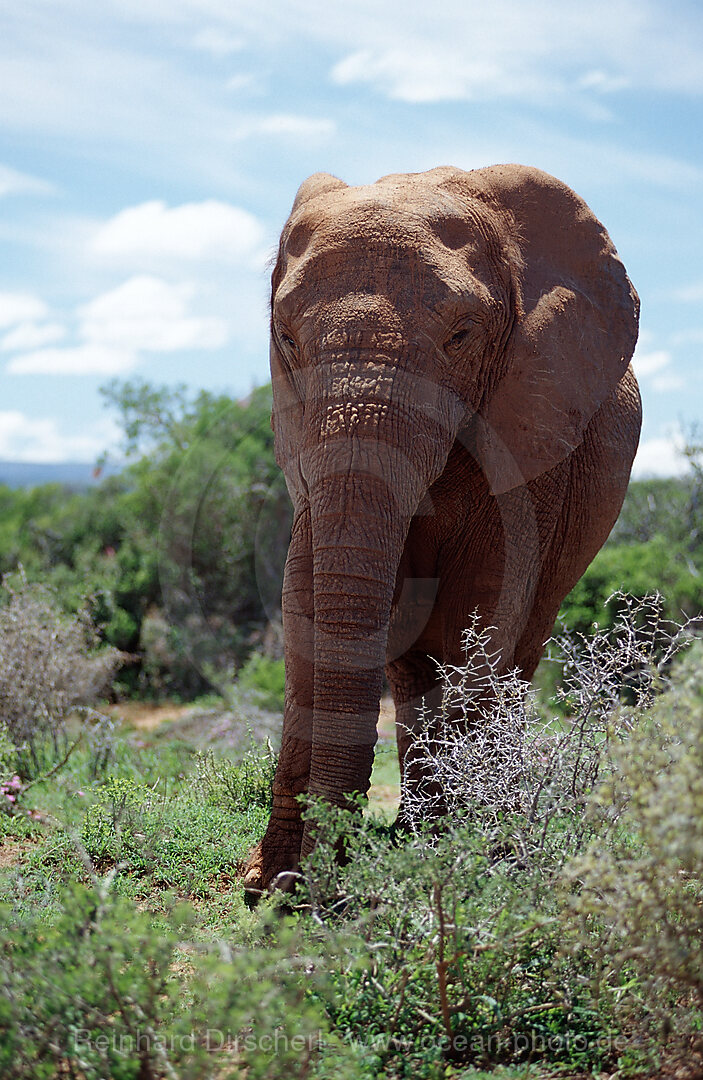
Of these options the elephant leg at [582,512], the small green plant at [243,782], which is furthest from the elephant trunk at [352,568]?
the small green plant at [243,782]

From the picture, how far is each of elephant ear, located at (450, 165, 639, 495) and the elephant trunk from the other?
84 centimetres

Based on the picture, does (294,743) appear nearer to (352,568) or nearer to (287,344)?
A: (352,568)

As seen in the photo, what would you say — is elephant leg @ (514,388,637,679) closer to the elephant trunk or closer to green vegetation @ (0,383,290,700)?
the elephant trunk

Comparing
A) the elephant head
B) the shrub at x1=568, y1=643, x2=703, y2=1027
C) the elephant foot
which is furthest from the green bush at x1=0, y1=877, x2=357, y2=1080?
the elephant foot

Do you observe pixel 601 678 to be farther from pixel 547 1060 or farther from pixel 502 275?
pixel 502 275

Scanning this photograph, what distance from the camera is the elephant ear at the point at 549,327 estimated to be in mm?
4723

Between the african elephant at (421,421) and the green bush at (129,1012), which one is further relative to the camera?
the african elephant at (421,421)

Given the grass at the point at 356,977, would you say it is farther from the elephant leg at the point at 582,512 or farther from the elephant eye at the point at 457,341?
the elephant leg at the point at 582,512

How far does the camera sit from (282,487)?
15094mm

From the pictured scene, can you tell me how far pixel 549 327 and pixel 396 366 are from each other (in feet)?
3.46

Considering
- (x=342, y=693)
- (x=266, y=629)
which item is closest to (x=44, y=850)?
(x=342, y=693)

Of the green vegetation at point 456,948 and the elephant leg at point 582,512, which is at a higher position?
the elephant leg at point 582,512

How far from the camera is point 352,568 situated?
395cm

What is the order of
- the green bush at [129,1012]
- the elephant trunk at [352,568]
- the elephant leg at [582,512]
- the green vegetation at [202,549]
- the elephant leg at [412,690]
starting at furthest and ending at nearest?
the green vegetation at [202,549] → the elephant leg at [412,690] → the elephant leg at [582,512] → the elephant trunk at [352,568] → the green bush at [129,1012]
